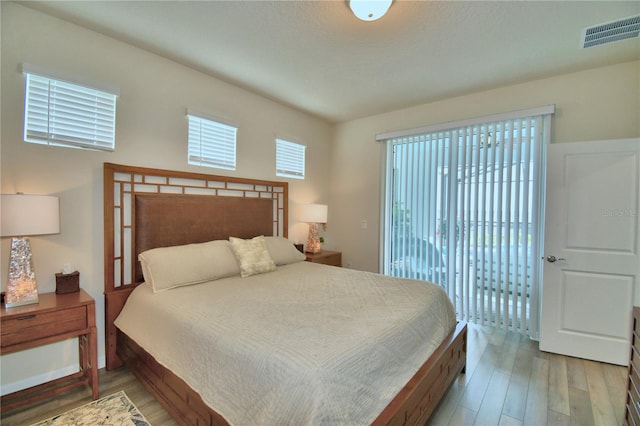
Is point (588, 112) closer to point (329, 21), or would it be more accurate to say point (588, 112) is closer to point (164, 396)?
point (329, 21)

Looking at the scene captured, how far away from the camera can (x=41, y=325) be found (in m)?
1.78

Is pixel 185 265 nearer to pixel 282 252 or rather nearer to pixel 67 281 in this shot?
pixel 67 281

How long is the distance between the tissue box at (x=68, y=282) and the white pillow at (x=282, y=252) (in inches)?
62.6

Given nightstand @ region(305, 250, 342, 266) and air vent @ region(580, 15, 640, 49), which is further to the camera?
nightstand @ region(305, 250, 342, 266)

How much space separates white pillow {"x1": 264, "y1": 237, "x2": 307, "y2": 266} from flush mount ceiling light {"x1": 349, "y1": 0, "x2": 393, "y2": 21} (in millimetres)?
2237

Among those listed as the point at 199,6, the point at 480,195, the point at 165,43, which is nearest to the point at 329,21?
the point at 199,6

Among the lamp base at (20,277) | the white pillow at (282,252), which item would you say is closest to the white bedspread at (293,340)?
the lamp base at (20,277)

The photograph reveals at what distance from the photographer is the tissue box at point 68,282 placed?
2082mm

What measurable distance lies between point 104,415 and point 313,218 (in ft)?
8.87

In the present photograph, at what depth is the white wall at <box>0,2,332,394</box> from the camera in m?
1.99

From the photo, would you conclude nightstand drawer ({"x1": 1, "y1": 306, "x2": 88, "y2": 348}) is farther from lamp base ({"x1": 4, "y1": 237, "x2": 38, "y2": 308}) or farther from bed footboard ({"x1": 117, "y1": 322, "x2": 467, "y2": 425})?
bed footboard ({"x1": 117, "y1": 322, "x2": 467, "y2": 425})

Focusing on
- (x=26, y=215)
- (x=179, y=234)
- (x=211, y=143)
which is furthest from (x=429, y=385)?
(x=211, y=143)

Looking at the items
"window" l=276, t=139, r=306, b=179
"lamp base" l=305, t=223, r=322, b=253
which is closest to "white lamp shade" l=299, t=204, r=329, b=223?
"lamp base" l=305, t=223, r=322, b=253

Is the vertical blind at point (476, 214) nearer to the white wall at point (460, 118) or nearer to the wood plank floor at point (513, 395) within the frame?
the white wall at point (460, 118)
